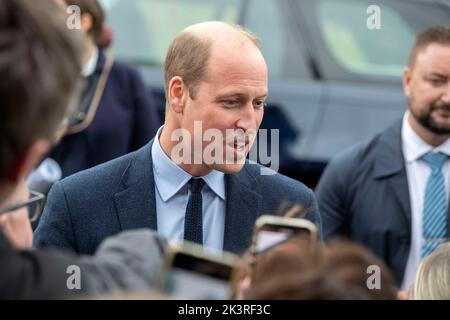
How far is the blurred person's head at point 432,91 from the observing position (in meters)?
4.75

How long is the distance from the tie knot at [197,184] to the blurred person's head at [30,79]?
5.50 feet

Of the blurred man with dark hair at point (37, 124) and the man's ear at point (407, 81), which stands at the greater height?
the blurred man with dark hair at point (37, 124)

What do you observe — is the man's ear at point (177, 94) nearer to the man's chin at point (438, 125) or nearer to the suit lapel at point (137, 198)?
the suit lapel at point (137, 198)

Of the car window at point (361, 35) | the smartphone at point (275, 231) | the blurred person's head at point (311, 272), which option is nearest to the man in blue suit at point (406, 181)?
the car window at point (361, 35)

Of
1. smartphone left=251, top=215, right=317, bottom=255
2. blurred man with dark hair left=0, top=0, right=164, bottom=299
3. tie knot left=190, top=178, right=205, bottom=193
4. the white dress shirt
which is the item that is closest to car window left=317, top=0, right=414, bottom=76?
the white dress shirt

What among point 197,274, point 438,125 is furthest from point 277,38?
point 197,274

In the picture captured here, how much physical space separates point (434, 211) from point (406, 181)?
0.61 ft

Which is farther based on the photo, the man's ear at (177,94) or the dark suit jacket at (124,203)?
the man's ear at (177,94)

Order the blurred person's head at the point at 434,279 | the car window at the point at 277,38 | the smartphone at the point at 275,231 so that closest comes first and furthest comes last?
the smartphone at the point at 275,231 → the blurred person's head at the point at 434,279 → the car window at the point at 277,38

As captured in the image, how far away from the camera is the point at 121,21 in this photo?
6367mm

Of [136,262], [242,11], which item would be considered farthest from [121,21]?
[136,262]

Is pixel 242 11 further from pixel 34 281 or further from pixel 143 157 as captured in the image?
pixel 34 281

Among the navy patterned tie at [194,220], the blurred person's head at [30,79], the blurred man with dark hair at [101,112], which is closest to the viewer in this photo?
the blurred person's head at [30,79]

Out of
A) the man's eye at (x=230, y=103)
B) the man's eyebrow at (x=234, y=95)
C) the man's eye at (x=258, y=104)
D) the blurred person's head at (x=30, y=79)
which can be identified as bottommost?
the man's eye at (x=258, y=104)
